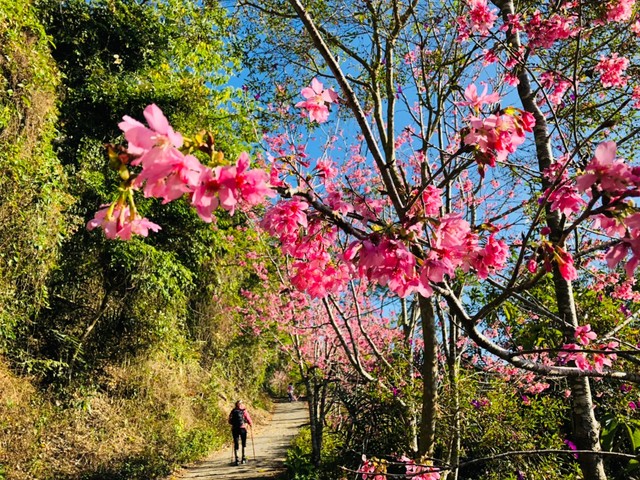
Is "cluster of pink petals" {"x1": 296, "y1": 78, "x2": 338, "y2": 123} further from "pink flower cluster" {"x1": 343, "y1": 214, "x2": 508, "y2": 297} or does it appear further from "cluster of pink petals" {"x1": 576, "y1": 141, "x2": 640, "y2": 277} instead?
"cluster of pink petals" {"x1": 576, "y1": 141, "x2": 640, "y2": 277}

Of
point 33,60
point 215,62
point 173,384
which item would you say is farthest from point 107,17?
point 173,384

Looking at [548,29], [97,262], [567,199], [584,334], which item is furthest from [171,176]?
[97,262]

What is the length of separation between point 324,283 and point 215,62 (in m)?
9.84

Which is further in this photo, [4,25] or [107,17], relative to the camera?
[107,17]

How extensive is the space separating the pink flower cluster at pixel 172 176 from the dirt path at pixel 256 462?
7.71m

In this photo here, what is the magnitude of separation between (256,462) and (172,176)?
9.19 meters

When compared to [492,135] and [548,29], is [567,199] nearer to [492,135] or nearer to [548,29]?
[492,135]

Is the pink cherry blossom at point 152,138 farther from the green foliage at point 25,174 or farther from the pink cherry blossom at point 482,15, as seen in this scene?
the green foliage at point 25,174

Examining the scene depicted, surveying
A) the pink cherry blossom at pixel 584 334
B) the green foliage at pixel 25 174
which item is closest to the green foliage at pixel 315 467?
the pink cherry blossom at pixel 584 334

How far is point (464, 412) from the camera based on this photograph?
3.64 m

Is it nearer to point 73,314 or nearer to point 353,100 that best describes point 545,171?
point 353,100

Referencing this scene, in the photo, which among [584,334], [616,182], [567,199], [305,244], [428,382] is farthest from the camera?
[428,382]

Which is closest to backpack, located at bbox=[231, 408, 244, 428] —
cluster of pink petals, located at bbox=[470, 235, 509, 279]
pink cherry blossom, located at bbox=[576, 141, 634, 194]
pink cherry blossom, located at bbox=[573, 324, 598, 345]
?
pink cherry blossom, located at bbox=[573, 324, 598, 345]

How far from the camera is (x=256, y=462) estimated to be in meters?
8.73
